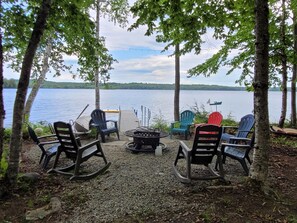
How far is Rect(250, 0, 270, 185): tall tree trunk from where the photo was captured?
269 centimetres

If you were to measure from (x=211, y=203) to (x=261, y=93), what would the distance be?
1482mm

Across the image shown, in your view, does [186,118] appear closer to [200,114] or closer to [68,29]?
[200,114]

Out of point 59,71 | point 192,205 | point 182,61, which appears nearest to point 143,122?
point 182,61

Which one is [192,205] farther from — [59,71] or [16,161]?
[59,71]

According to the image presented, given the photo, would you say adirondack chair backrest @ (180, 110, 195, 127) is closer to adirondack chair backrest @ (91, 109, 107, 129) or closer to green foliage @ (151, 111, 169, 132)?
green foliage @ (151, 111, 169, 132)

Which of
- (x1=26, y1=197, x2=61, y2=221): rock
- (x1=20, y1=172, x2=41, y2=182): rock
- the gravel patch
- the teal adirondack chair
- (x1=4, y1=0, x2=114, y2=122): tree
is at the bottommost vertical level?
the gravel patch

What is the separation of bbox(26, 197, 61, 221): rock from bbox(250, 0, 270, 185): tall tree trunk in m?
2.42

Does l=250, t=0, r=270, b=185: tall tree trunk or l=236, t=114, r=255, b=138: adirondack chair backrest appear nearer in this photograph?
l=250, t=0, r=270, b=185: tall tree trunk

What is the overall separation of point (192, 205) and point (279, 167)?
235 centimetres

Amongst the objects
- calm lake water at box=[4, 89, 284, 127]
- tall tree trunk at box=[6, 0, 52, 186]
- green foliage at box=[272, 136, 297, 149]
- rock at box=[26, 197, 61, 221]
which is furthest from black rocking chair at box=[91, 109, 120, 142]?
green foliage at box=[272, 136, 297, 149]

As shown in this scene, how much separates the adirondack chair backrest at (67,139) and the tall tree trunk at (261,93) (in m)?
2.67

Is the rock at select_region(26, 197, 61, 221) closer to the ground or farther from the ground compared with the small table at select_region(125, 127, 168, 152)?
closer to the ground

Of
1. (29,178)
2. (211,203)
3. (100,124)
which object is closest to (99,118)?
(100,124)

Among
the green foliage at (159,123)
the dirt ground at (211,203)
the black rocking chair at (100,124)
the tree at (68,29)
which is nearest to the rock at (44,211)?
the dirt ground at (211,203)
